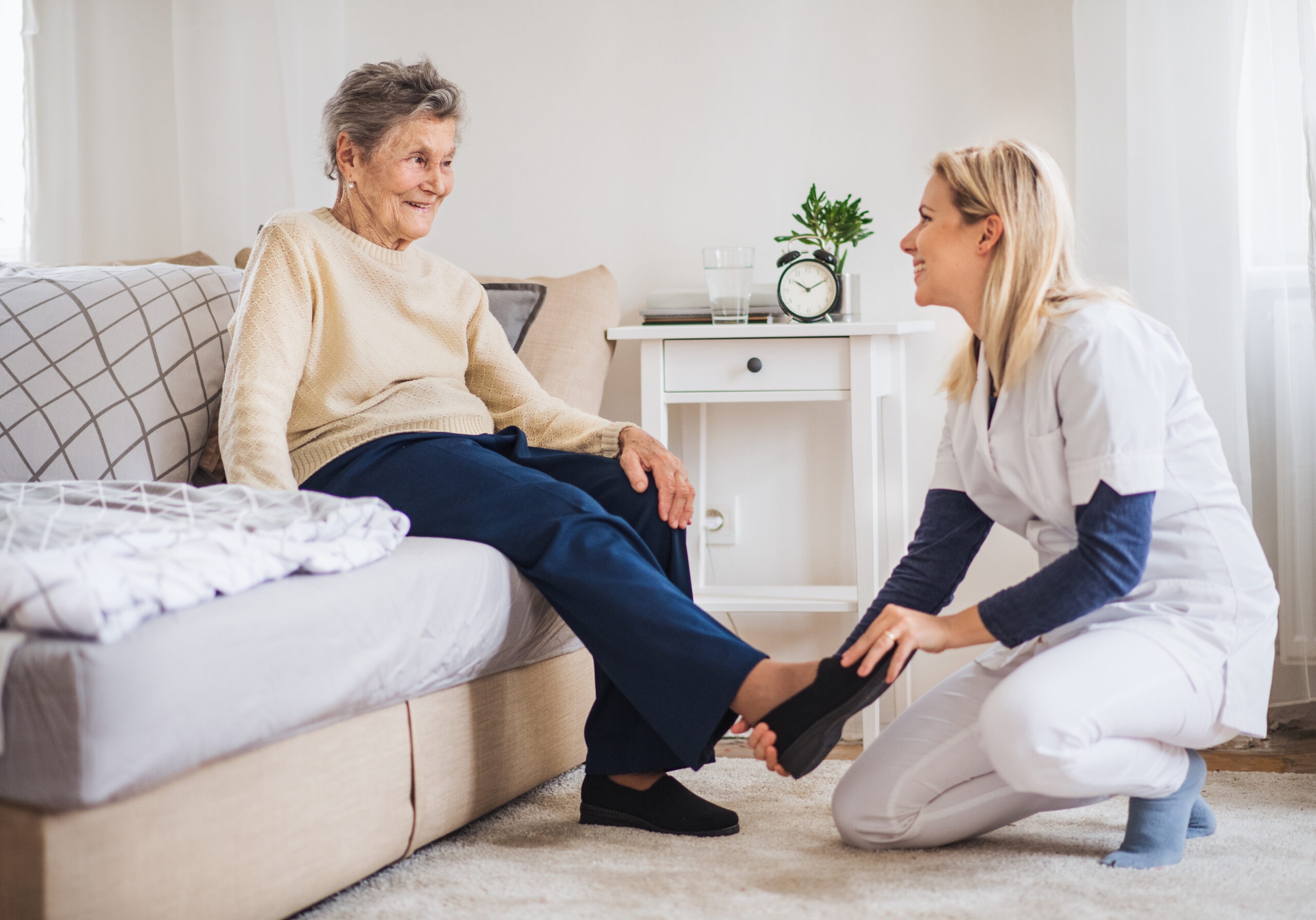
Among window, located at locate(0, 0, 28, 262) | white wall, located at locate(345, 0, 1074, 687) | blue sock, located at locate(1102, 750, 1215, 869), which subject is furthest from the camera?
window, located at locate(0, 0, 28, 262)

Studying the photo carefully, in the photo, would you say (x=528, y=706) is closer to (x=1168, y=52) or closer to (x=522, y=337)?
(x=522, y=337)

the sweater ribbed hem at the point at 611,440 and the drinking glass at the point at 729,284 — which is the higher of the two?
the drinking glass at the point at 729,284

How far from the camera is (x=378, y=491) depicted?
154 cm

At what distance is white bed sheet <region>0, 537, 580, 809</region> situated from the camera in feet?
2.84

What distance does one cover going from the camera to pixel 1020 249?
129 cm

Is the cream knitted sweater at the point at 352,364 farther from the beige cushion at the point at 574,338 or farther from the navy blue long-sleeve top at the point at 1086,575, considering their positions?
the navy blue long-sleeve top at the point at 1086,575

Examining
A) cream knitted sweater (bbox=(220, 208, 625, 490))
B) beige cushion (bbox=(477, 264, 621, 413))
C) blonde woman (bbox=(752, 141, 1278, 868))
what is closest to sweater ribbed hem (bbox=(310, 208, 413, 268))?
cream knitted sweater (bbox=(220, 208, 625, 490))

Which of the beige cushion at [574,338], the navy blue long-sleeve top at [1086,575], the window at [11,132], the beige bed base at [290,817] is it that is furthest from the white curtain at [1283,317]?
the window at [11,132]

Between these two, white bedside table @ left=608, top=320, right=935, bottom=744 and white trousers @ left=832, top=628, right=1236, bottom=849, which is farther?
white bedside table @ left=608, top=320, right=935, bottom=744

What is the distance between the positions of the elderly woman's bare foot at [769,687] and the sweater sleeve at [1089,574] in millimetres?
210

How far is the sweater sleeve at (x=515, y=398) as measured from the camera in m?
1.77

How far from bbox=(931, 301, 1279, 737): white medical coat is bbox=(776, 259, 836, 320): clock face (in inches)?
30.7

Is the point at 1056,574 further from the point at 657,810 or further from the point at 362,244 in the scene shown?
the point at 362,244

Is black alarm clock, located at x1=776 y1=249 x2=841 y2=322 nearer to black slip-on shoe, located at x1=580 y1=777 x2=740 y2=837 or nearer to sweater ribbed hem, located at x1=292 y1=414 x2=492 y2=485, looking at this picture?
sweater ribbed hem, located at x1=292 y1=414 x2=492 y2=485
